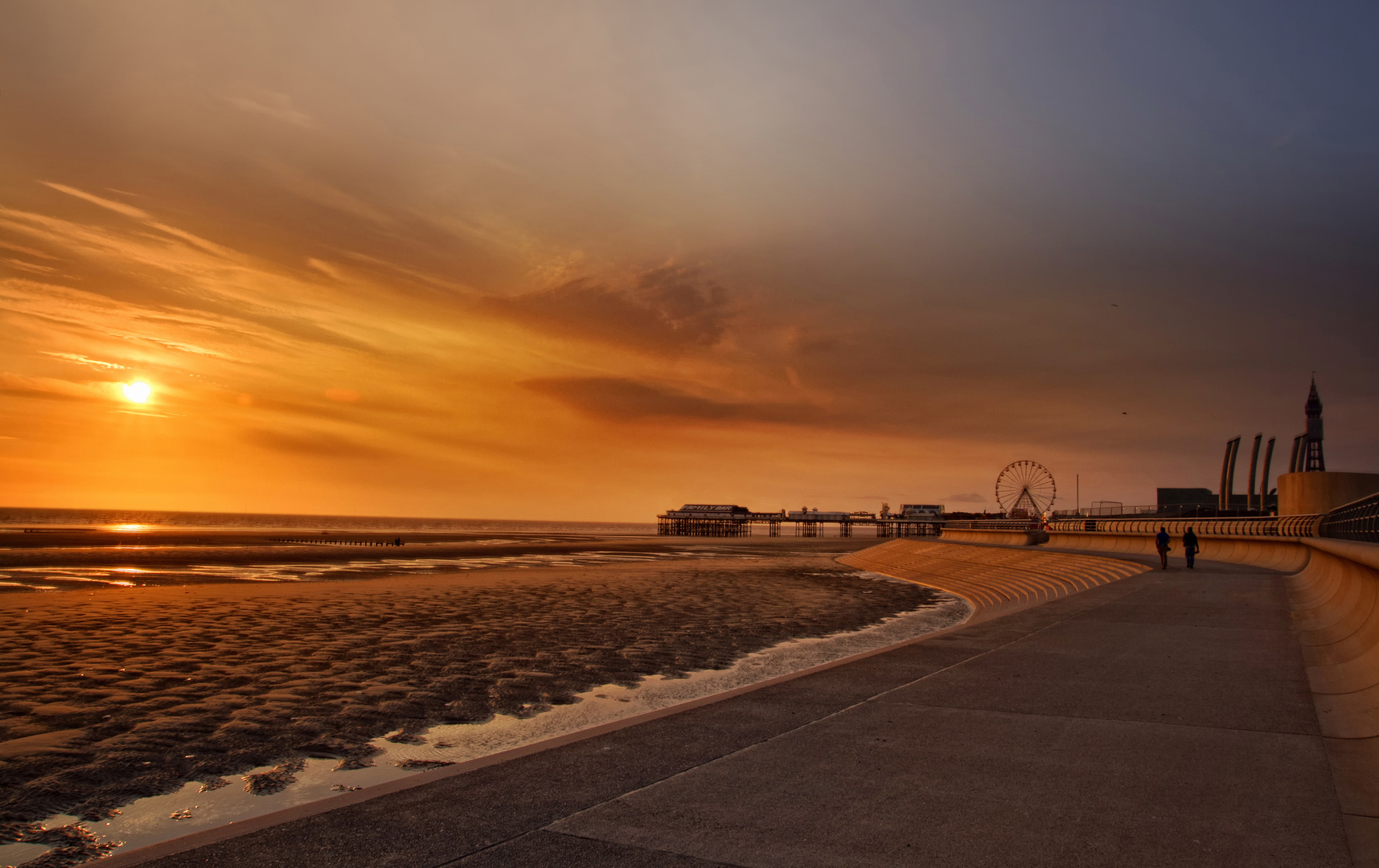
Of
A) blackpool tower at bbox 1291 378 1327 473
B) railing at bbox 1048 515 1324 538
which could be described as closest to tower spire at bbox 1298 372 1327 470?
blackpool tower at bbox 1291 378 1327 473

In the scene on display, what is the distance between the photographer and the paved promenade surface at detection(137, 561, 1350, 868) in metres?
4.61

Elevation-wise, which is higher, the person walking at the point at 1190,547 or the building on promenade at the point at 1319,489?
the building on promenade at the point at 1319,489

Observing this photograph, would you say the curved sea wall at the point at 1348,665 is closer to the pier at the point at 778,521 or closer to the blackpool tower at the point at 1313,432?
the blackpool tower at the point at 1313,432

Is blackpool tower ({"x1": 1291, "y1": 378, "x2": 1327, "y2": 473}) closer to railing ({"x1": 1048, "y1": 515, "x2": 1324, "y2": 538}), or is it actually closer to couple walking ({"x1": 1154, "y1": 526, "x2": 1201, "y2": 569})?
railing ({"x1": 1048, "y1": 515, "x2": 1324, "y2": 538})

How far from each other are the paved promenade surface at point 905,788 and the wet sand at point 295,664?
9.69 ft

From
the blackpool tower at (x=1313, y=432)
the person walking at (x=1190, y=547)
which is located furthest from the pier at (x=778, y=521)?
the person walking at (x=1190, y=547)

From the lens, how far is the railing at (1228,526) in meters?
30.4

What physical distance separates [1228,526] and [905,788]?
46.4m

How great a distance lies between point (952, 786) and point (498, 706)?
20.8 feet

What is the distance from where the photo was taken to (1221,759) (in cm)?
628

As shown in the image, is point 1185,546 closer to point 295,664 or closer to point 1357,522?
point 1357,522

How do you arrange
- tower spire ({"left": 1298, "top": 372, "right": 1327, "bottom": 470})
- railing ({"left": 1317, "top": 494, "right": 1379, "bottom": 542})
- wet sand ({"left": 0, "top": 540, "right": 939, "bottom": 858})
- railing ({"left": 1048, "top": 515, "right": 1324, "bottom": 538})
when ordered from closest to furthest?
1. wet sand ({"left": 0, "top": 540, "right": 939, "bottom": 858})
2. railing ({"left": 1317, "top": 494, "right": 1379, "bottom": 542})
3. railing ({"left": 1048, "top": 515, "right": 1324, "bottom": 538})
4. tower spire ({"left": 1298, "top": 372, "right": 1327, "bottom": 470})

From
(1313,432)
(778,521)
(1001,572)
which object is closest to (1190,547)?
(1001,572)

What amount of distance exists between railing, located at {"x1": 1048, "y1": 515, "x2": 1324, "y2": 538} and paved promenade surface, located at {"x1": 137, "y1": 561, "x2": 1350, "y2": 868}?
20.8m
